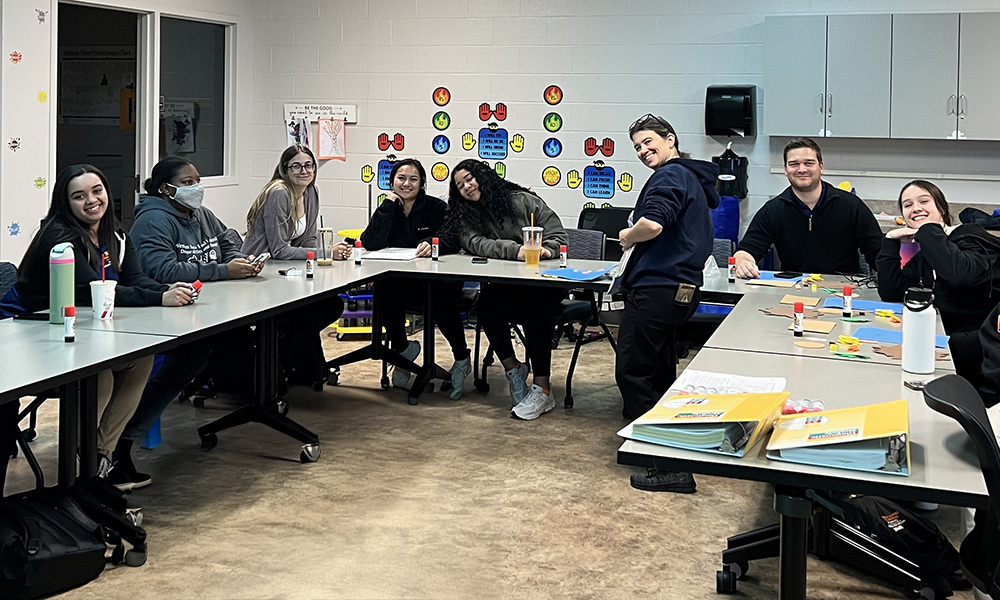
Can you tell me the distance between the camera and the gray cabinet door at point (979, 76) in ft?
20.9

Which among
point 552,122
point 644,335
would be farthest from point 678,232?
point 552,122

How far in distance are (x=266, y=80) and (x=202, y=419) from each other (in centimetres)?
408

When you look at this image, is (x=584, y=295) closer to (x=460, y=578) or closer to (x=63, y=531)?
(x=460, y=578)

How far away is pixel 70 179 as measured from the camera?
11.8 ft

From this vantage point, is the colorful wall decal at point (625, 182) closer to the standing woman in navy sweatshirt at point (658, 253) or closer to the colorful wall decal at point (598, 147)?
the colorful wall decal at point (598, 147)

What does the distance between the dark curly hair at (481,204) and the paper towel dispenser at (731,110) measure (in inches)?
78.9

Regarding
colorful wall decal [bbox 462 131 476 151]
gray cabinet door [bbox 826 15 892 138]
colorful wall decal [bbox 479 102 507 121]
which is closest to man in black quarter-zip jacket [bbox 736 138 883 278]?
gray cabinet door [bbox 826 15 892 138]

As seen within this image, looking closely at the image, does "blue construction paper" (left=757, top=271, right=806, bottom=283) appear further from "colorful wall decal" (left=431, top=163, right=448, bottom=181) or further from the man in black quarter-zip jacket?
"colorful wall decal" (left=431, top=163, right=448, bottom=181)

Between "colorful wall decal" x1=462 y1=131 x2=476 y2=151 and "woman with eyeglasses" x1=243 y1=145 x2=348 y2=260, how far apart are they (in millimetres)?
2566

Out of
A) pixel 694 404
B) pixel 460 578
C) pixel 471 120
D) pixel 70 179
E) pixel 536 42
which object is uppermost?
pixel 536 42

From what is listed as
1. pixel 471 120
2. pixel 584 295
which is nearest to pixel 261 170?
pixel 471 120

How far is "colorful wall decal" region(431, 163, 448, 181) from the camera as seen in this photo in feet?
26.1

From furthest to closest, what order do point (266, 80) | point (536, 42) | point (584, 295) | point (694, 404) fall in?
point (266, 80) < point (536, 42) < point (584, 295) < point (694, 404)

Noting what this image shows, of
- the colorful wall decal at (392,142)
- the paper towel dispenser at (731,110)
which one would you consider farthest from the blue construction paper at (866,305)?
the colorful wall decal at (392,142)
